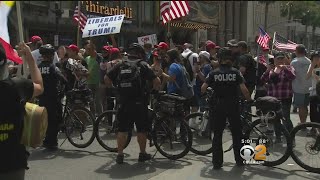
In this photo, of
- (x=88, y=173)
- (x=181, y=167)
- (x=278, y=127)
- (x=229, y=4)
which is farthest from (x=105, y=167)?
(x=229, y=4)

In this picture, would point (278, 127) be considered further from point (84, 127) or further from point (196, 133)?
point (84, 127)

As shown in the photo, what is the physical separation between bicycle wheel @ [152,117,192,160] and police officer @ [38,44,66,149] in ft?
5.60

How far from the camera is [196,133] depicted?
23.5 ft

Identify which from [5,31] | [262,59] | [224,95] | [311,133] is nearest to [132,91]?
[224,95]

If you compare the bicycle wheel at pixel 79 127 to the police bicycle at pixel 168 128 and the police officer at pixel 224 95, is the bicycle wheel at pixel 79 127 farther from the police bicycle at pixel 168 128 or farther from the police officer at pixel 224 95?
the police officer at pixel 224 95

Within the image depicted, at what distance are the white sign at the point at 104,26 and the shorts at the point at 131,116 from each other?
5.73 meters

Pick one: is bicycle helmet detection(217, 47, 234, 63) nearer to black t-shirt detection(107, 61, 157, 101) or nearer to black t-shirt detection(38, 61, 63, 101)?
black t-shirt detection(107, 61, 157, 101)

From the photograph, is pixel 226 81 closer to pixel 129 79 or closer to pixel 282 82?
pixel 129 79

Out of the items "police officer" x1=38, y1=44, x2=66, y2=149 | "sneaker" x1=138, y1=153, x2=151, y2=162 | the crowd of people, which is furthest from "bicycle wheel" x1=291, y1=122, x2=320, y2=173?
"police officer" x1=38, y1=44, x2=66, y2=149

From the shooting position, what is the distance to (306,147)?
6383 mm

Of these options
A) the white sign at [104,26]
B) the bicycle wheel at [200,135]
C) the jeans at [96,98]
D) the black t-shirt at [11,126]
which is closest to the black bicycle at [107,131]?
the bicycle wheel at [200,135]

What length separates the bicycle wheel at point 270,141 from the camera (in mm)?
6367

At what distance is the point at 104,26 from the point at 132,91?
611 centimetres

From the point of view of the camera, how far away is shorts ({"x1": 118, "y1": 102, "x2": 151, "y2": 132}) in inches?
259
